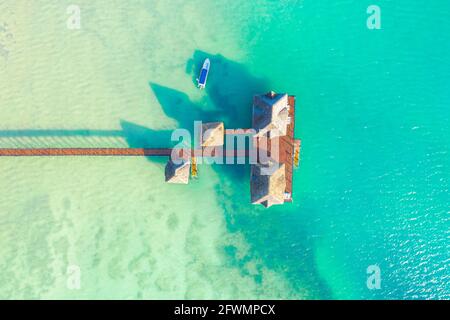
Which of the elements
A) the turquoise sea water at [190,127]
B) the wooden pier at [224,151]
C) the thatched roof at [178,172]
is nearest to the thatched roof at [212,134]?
the wooden pier at [224,151]

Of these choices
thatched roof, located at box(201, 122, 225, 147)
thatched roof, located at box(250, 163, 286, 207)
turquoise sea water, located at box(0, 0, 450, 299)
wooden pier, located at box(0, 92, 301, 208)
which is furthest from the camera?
turquoise sea water, located at box(0, 0, 450, 299)

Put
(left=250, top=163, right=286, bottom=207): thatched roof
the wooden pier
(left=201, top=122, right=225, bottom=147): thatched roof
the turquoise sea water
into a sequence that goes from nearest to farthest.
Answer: (left=250, top=163, right=286, bottom=207): thatched roof
(left=201, top=122, right=225, bottom=147): thatched roof
the wooden pier
the turquoise sea water

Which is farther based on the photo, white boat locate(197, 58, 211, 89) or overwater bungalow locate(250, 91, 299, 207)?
white boat locate(197, 58, 211, 89)

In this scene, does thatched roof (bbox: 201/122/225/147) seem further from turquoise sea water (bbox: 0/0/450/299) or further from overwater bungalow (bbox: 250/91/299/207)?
overwater bungalow (bbox: 250/91/299/207)

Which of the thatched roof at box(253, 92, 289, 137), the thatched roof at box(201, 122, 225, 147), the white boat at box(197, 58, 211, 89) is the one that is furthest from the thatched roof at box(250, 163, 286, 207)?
the white boat at box(197, 58, 211, 89)

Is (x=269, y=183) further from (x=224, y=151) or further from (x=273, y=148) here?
(x=224, y=151)

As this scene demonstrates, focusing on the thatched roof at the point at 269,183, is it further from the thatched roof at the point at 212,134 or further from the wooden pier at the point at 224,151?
the thatched roof at the point at 212,134
